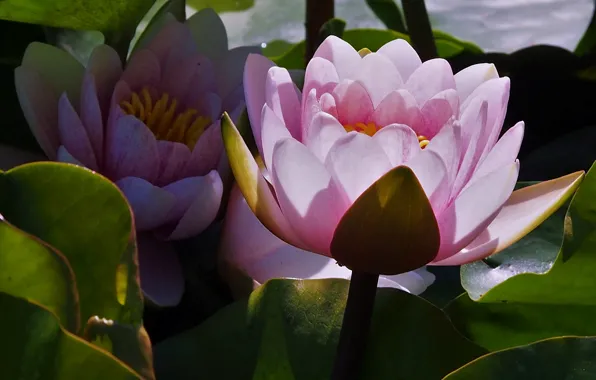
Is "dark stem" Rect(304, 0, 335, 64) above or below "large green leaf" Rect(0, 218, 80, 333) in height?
below

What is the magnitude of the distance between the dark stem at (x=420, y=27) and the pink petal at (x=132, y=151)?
0.32 m

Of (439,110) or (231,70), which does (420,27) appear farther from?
(439,110)

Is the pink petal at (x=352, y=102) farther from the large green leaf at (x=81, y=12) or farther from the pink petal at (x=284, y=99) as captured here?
the large green leaf at (x=81, y=12)

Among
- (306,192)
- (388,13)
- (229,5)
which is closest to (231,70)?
(306,192)

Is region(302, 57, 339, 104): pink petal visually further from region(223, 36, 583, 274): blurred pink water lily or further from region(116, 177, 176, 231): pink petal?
region(116, 177, 176, 231): pink petal

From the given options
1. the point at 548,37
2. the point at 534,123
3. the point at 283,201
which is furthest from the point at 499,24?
the point at 283,201

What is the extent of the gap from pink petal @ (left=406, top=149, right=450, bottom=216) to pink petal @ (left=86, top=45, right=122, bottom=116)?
238 mm

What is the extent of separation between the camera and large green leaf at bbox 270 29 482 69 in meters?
0.77

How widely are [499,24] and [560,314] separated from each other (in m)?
1.08

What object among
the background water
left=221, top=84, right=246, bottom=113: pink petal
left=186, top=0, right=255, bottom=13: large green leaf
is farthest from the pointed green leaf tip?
left=186, top=0, right=255, bottom=13: large green leaf

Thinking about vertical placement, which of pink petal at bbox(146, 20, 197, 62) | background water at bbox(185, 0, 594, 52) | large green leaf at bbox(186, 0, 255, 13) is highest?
pink petal at bbox(146, 20, 197, 62)

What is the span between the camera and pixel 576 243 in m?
0.39

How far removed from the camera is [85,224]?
332 millimetres

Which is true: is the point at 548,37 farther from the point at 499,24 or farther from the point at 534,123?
the point at 534,123
